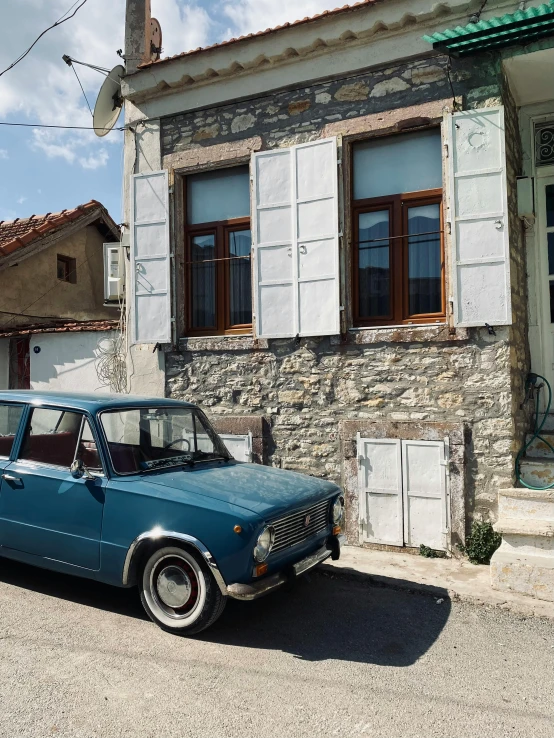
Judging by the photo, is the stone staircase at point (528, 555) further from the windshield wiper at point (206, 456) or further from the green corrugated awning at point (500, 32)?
the green corrugated awning at point (500, 32)

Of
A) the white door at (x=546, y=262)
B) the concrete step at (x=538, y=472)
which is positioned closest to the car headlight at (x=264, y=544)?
the concrete step at (x=538, y=472)

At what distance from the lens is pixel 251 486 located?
14.8ft

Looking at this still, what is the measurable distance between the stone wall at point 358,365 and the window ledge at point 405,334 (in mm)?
13

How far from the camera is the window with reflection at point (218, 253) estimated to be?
7.61 meters

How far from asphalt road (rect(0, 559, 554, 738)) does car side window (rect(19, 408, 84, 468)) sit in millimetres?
1072

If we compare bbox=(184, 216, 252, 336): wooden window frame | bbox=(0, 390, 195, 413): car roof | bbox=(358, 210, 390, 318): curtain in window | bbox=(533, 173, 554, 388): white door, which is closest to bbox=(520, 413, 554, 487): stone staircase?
bbox=(533, 173, 554, 388): white door

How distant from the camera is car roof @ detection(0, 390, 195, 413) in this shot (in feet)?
15.6

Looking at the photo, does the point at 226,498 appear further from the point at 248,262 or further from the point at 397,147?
the point at 397,147

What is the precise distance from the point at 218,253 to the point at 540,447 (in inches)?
172

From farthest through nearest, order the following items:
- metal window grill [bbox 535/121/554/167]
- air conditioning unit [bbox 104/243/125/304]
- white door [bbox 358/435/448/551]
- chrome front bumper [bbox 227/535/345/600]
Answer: air conditioning unit [bbox 104/243/125/304]
metal window grill [bbox 535/121/554/167]
white door [bbox 358/435/448/551]
chrome front bumper [bbox 227/535/345/600]

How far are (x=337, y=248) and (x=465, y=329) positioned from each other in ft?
5.37

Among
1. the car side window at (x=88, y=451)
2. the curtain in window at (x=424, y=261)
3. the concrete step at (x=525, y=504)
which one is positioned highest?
the curtain in window at (x=424, y=261)

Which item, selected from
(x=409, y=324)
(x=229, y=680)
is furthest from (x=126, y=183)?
(x=229, y=680)

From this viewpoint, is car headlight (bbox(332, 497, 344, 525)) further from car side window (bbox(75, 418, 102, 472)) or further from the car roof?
car side window (bbox(75, 418, 102, 472))
